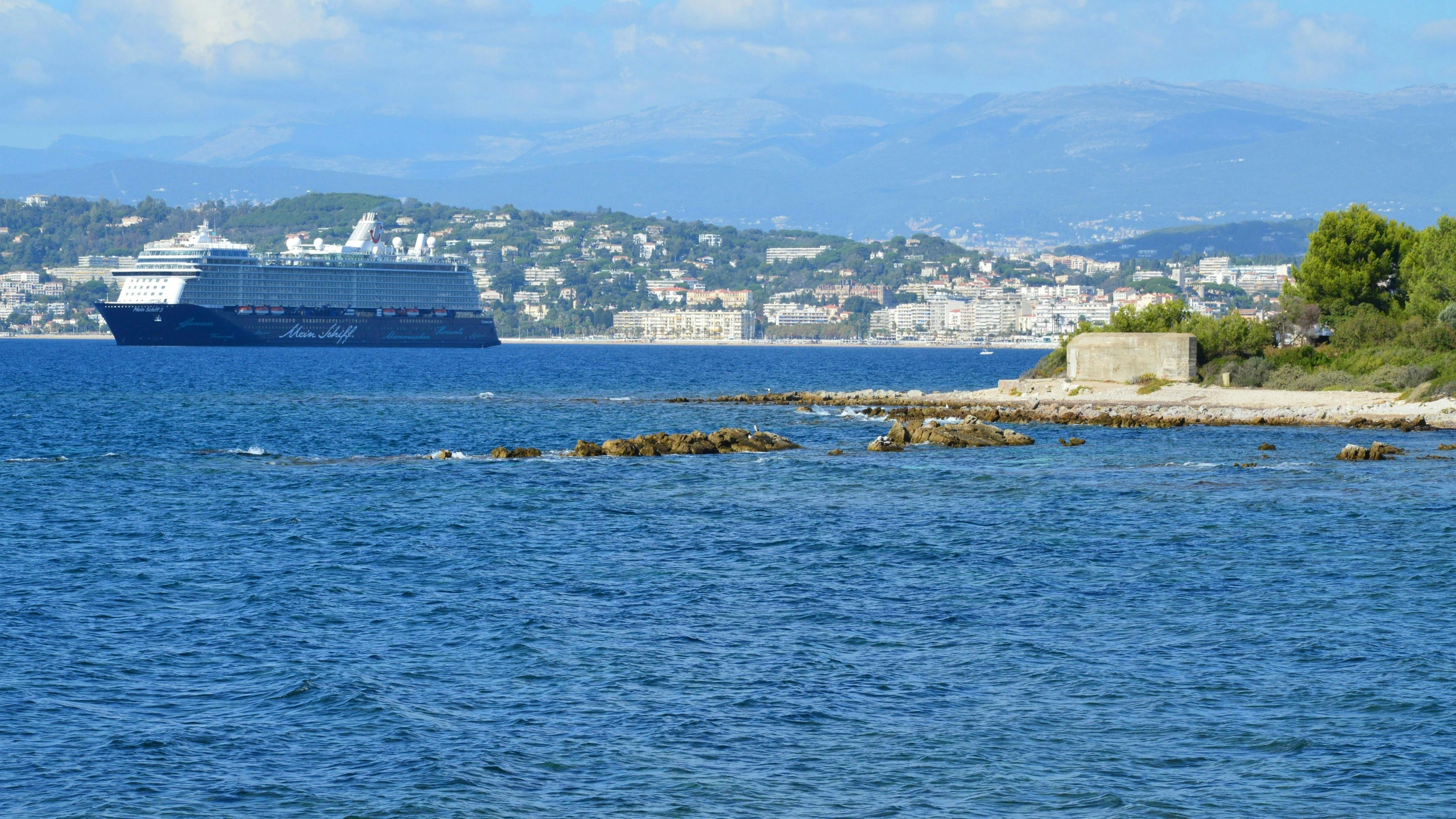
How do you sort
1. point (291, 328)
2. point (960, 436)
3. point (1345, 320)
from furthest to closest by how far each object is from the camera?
point (291, 328) < point (1345, 320) < point (960, 436)

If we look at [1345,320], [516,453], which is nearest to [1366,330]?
[1345,320]

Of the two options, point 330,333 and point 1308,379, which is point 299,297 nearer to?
point 330,333

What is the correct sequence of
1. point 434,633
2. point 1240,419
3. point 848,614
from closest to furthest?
point 434,633
point 848,614
point 1240,419

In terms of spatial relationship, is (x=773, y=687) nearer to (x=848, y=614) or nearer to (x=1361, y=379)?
(x=848, y=614)

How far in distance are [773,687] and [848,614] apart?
129 inches

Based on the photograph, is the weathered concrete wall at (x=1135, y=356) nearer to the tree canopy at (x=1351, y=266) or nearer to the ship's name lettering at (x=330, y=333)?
the tree canopy at (x=1351, y=266)

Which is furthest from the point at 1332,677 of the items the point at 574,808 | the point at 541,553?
the point at 541,553

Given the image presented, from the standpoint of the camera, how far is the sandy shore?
42438mm

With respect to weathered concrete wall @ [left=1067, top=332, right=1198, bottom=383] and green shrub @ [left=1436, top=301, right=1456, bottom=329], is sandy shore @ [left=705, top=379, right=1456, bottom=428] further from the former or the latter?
green shrub @ [left=1436, top=301, right=1456, bottom=329]

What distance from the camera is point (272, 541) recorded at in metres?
21.3

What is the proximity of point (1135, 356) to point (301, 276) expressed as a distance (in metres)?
98.4

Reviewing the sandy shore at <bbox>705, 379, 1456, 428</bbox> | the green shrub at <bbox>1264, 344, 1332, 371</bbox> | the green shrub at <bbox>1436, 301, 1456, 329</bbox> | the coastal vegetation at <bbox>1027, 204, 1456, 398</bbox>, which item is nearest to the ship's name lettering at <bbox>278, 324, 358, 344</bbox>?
the sandy shore at <bbox>705, 379, 1456, 428</bbox>

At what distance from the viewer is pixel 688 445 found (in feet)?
113

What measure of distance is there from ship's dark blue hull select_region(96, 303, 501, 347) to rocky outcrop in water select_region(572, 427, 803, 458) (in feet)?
332
